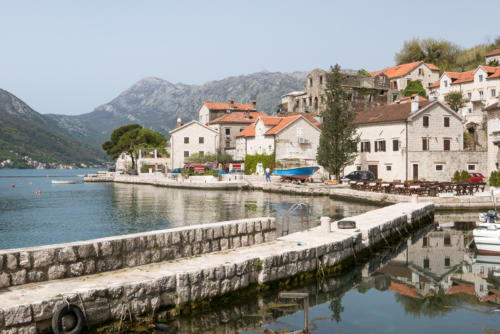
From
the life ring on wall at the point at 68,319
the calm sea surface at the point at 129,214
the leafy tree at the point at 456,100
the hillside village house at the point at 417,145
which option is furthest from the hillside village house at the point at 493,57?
the life ring on wall at the point at 68,319

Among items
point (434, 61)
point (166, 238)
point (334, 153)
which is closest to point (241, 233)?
point (166, 238)

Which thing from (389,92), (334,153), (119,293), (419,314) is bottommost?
(419,314)

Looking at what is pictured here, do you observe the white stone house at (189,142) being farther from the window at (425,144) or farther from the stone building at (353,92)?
the window at (425,144)

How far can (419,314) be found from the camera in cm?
1266

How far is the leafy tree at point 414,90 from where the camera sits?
92125mm

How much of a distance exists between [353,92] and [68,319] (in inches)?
3101

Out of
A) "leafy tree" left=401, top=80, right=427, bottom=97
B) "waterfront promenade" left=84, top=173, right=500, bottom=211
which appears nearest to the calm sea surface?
"waterfront promenade" left=84, top=173, right=500, bottom=211

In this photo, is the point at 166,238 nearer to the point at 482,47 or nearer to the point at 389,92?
the point at 389,92

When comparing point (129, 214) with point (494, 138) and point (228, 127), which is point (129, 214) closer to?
point (494, 138)

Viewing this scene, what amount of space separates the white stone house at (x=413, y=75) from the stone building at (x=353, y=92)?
8.56 metres

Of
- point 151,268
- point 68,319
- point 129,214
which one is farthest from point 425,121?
point 68,319

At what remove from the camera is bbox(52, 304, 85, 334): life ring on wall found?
8758 millimetres

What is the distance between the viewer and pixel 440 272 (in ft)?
56.4

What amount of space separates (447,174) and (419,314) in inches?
1668
